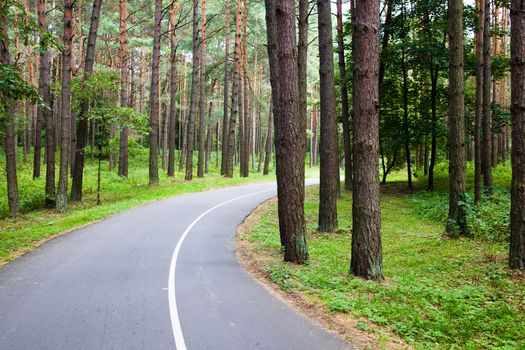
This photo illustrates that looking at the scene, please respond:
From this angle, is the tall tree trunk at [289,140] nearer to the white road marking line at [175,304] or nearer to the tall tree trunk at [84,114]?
the white road marking line at [175,304]

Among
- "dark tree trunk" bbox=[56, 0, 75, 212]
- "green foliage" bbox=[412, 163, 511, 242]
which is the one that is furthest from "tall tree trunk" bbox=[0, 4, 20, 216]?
"green foliage" bbox=[412, 163, 511, 242]

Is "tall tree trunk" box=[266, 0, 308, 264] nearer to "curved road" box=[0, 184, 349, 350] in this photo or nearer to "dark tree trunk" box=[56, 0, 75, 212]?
"curved road" box=[0, 184, 349, 350]

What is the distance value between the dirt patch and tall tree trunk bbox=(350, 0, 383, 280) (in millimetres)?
1527

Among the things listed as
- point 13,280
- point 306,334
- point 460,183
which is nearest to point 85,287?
point 13,280

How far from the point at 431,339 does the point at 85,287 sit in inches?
233

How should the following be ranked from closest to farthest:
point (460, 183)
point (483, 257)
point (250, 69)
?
point (483, 257) < point (460, 183) < point (250, 69)

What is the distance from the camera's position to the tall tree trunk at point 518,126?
7.73 metres

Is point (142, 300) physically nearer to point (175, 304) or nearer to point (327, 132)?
point (175, 304)

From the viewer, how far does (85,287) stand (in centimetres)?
756

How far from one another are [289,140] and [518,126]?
4.51m

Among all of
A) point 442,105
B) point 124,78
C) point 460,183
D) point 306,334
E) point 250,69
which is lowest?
point 306,334

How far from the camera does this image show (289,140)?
925 cm

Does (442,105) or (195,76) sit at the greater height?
(195,76)

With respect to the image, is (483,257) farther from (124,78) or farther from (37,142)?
(37,142)
